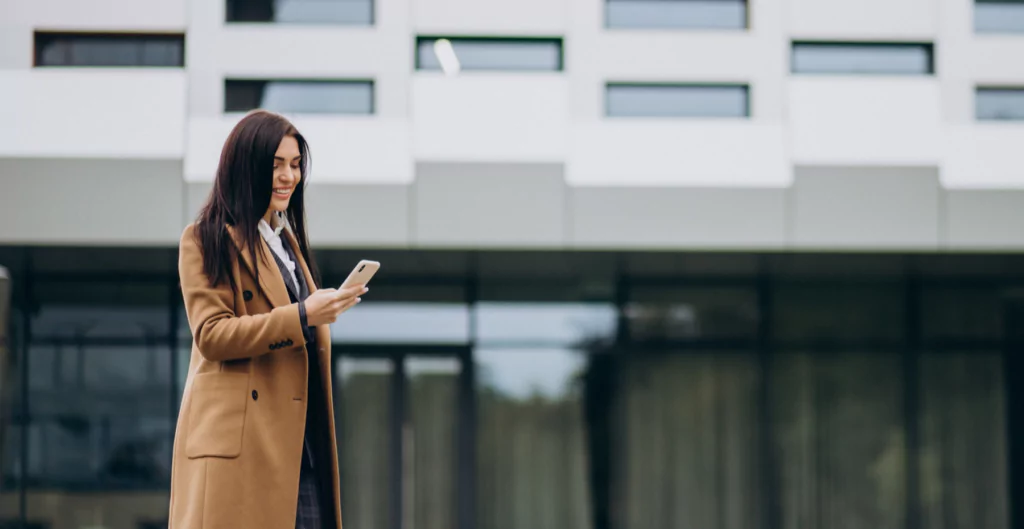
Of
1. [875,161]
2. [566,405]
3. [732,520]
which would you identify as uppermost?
[875,161]

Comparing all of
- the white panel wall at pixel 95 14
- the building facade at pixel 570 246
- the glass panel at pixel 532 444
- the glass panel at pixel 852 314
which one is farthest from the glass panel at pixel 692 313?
the white panel wall at pixel 95 14

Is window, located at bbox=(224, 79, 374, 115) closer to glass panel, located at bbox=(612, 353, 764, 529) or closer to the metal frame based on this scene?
the metal frame

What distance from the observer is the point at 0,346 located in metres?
10.2

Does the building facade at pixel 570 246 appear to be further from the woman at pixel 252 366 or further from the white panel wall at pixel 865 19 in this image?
the woman at pixel 252 366

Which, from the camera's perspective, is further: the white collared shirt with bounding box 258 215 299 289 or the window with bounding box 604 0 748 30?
the window with bounding box 604 0 748 30

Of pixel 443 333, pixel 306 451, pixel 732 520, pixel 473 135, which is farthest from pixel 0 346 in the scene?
pixel 306 451

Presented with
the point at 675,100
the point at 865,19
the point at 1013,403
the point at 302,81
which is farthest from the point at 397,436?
the point at 1013,403

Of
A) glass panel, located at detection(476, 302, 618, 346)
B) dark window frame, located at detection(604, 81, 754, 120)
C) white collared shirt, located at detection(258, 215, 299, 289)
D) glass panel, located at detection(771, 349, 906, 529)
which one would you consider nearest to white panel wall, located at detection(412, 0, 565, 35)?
dark window frame, located at detection(604, 81, 754, 120)

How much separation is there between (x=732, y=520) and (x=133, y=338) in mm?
5767

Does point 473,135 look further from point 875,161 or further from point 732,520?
point 732,520

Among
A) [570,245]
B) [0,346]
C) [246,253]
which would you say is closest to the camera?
[246,253]

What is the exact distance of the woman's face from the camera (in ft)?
7.94

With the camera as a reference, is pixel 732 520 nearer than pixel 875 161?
No

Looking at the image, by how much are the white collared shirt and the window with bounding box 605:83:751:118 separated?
742 centimetres
